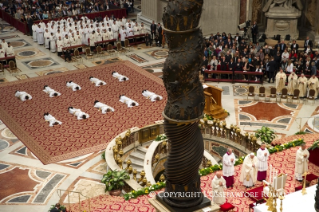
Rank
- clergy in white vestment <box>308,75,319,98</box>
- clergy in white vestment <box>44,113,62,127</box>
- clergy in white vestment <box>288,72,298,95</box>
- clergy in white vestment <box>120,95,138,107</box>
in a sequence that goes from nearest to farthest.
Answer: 1. clergy in white vestment <box>44,113,62,127</box>
2. clergy in white vestment <box>120,95,138,107</box>
3. clergy in white vestment <box>308,75,319,98</box>
4. clergy in white vestment <box>288,72,298,95</box>

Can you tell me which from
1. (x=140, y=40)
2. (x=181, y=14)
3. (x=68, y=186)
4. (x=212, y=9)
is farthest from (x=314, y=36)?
(x=181, y=14)

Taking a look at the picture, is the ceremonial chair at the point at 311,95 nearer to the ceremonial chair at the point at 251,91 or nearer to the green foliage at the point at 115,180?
the ceremonial chair at the point at 251,91

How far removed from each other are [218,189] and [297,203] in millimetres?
1943

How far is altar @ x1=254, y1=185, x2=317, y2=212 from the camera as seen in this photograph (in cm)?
1066

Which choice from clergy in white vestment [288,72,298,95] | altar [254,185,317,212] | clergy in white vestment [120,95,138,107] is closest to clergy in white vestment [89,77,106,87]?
clergy in white vestment [120,95,138,107]

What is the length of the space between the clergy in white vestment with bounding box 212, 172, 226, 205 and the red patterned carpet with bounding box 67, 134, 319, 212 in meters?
0.34

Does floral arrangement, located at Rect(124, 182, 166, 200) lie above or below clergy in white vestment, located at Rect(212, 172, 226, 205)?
below

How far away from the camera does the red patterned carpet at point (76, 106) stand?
55.3 feet

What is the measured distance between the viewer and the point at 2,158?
16.1 m

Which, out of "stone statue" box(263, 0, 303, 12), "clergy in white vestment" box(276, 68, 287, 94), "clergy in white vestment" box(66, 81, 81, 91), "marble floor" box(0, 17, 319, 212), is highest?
"stone statue" box(263, 0, 303, 12)

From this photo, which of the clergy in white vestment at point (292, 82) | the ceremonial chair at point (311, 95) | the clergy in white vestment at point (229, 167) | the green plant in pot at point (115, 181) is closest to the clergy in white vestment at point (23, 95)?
the green plant in pot at point (115, 181)

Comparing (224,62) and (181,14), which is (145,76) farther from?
(181,14)

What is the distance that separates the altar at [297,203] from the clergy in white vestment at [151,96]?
31.0 ft

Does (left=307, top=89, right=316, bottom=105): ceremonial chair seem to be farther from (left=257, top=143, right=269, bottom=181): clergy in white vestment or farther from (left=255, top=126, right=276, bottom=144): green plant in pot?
(left=257, top=143, right=269, bottom=181): clergy in white vestment
